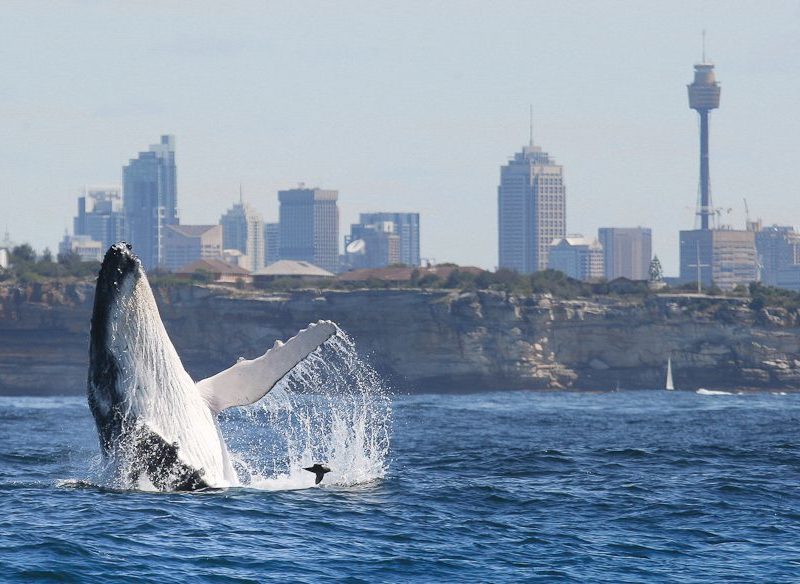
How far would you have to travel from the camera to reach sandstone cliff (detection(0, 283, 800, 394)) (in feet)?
468

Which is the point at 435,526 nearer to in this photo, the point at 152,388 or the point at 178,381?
the point at 178,381

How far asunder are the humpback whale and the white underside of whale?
0.01m

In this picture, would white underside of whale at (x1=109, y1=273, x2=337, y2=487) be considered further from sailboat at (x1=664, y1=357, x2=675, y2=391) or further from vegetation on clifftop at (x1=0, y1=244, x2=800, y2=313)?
vegetation on clifftop at (x1=0, y1=244, x2=800, y2=313)

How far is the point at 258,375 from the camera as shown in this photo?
20.9m

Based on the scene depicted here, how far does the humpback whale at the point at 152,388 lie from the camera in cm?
1939

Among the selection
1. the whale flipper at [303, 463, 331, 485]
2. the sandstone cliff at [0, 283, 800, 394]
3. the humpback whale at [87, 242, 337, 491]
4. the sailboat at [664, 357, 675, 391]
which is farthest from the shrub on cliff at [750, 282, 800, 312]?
the humpback whale at [87, 242, 337, 491]

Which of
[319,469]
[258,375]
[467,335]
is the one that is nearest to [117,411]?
[258,375]

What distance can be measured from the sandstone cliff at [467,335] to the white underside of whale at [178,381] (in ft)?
395

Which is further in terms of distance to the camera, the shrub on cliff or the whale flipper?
the shrub on cliff

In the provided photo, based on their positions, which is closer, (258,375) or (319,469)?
(258,375)

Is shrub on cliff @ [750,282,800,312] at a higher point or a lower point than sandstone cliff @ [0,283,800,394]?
higher

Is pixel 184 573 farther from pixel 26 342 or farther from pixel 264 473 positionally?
pixel 26 342

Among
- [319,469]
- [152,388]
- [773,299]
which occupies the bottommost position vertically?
[319,469]

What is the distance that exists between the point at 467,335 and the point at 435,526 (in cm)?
12292
